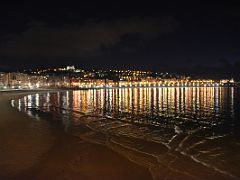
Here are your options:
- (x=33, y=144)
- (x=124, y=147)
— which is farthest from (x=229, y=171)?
(x=33, y=144)

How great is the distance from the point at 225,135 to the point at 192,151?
6.42 metres

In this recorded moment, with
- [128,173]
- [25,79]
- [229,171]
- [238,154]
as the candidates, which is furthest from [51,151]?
[25,79]

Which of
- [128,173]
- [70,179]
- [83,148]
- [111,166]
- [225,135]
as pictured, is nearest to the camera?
[70,179]

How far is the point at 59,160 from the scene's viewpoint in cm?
1184

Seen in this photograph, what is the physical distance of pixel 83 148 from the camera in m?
14.3

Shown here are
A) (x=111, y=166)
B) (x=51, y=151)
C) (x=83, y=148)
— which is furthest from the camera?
(x=83, y=148)

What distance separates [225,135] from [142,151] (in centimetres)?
795

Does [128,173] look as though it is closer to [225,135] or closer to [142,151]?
[142,151]

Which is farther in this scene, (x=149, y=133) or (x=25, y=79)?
(x=25, y=79)

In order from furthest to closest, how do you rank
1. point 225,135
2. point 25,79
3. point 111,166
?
point 25,79 → point 225,135 → point 111,166

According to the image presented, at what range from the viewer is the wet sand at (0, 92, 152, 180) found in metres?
10.0

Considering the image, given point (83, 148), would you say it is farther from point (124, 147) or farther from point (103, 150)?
point (124, 147)

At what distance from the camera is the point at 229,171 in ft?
35.3

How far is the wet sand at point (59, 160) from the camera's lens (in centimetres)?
1001
